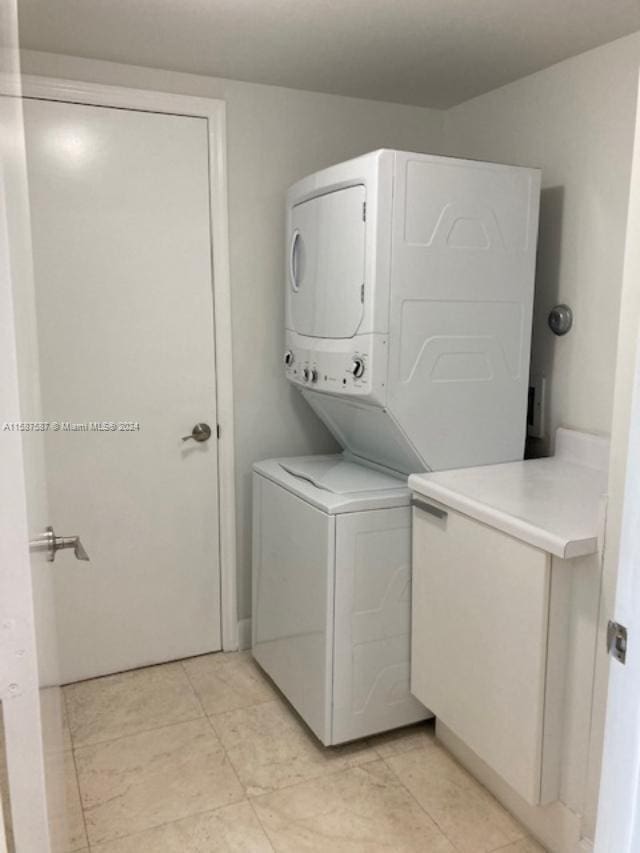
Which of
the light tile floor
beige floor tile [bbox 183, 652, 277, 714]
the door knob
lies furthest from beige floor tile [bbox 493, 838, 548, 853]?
the door knob

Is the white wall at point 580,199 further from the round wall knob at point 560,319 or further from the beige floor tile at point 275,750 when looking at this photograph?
the beige floor tile at point 275,750

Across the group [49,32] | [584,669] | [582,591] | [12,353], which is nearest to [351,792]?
[584,669]

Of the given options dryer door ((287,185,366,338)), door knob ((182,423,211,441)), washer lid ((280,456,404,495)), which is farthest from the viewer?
door knob ((182,423,211,441))

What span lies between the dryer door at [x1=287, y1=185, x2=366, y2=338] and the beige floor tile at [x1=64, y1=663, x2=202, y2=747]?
55.7 inches

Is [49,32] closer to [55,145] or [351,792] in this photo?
[55,145]

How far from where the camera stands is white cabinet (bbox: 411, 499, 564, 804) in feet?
5.45

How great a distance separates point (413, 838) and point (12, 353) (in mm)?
1745

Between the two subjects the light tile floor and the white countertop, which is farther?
the light tile floor

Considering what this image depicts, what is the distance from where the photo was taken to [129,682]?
262 cm

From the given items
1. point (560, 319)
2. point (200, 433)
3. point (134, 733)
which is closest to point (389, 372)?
point (560, 319)

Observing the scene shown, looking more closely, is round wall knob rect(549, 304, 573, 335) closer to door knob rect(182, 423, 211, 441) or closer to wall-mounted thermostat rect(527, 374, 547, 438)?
wall-mounted thermostat rect(527, 374, 547, 438)

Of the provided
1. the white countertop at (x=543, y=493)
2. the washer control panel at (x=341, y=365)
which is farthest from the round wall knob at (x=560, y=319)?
the washer control panel at (x=341, y=365)

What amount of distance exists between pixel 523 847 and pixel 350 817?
471 millimetres

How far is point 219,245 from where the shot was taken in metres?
2.57
